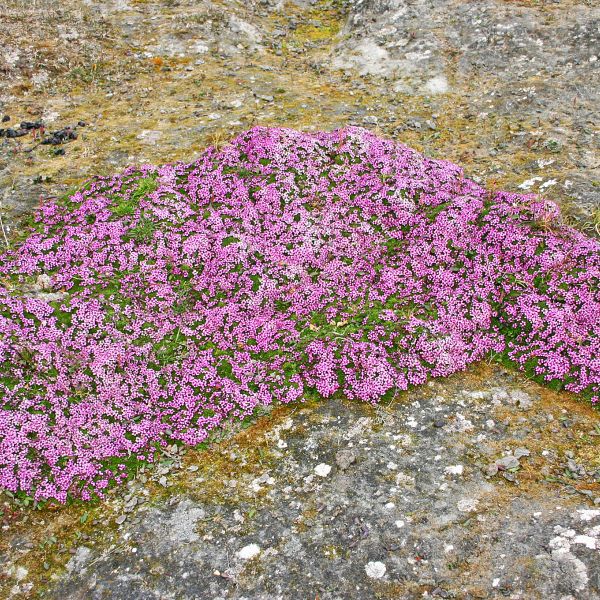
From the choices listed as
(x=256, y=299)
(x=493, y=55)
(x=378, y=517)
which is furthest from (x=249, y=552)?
(x=493, y=55)

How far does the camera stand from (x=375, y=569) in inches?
265

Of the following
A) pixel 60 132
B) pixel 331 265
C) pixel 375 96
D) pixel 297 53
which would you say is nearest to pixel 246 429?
pixel 331 265

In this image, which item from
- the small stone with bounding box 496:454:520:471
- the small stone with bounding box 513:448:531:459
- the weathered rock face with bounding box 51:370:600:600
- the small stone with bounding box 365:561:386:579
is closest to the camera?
the weathered rock face with bounding box 51:370:600:600

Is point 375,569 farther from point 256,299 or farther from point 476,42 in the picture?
point 476,42

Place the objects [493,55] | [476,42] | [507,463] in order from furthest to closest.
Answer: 1. [476,42]
2. [493,55]
3. [507,463]

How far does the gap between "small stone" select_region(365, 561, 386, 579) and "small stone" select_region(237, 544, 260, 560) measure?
1.50 m

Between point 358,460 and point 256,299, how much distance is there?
4000mm

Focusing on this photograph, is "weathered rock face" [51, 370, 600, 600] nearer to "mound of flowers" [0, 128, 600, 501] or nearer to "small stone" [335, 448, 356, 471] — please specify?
"small stone" [335, 448, 356, 471]

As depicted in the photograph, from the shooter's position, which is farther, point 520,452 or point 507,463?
point 520,452

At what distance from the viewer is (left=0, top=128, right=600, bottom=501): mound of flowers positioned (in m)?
9.09

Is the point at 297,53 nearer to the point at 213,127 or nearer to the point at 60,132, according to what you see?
the point at 213,127

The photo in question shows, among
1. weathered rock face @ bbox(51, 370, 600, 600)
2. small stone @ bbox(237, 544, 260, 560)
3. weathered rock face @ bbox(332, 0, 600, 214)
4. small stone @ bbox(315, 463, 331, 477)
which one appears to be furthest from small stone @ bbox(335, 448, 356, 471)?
weathered rock face @ bbox(332, 0, 600, 214)

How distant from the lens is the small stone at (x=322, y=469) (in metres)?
8.20

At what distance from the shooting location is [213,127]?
1588 centimetres
